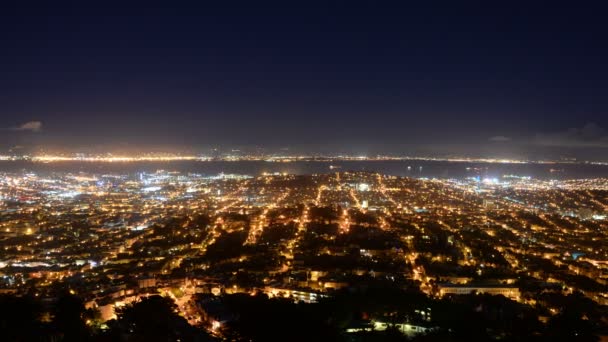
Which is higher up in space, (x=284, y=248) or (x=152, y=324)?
(x=152, y=324)

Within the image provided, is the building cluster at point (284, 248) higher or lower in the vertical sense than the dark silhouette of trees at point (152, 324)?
lower

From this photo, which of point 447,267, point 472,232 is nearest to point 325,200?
point 472,232

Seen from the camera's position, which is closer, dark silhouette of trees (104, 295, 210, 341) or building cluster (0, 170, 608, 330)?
dark silhouette of trees (104, 295, 210, 341)

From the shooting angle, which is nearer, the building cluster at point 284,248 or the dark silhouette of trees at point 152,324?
the dark silhouette of trees at point 152,324

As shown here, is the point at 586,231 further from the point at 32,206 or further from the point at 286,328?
the point at 32,206

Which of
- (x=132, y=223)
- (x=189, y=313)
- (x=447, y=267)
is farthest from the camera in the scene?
(x=132, y=223)

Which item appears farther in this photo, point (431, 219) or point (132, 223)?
point (431, 219)

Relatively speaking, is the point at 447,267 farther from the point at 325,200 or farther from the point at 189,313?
the point at 325,200

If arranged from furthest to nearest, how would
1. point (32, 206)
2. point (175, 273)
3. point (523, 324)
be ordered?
point (32, 206) < point (175, 273) < point (523, 324)

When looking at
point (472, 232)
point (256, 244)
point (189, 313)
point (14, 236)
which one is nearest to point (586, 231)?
point (472, 232)

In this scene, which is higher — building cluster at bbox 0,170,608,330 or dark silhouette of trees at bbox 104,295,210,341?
dark silhouette of trees at bbox 104,295,210,341

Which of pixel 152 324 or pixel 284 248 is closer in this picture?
pixel 152 324
